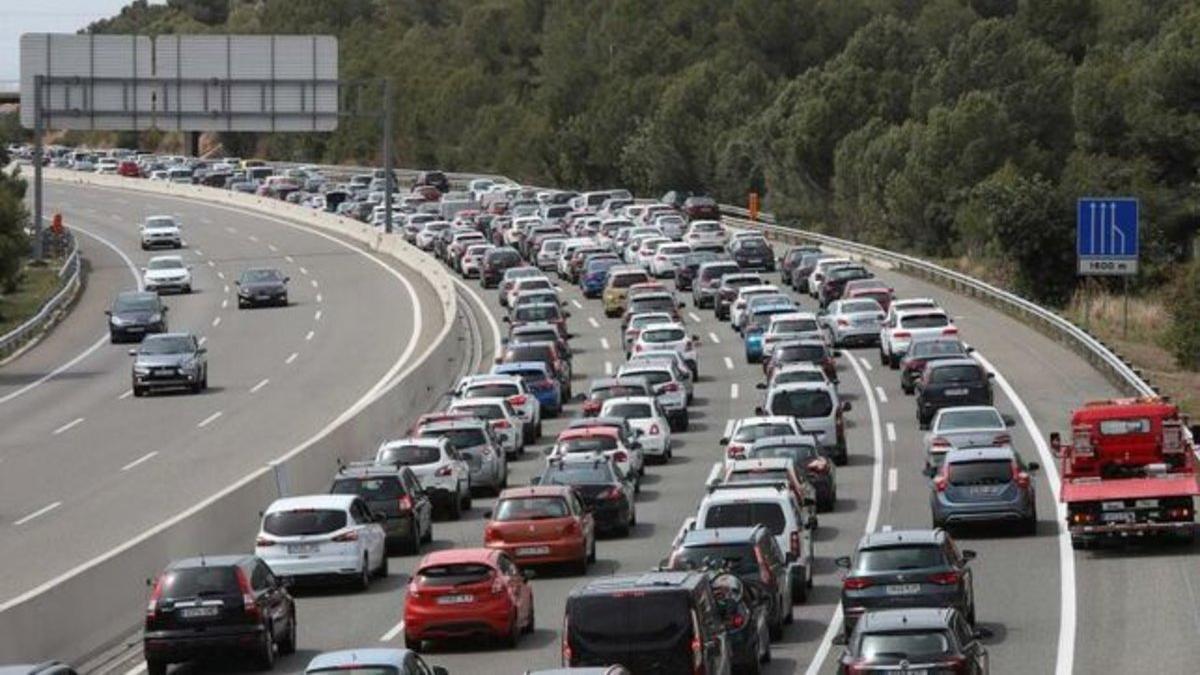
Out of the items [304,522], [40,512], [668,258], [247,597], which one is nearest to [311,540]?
[304,522]

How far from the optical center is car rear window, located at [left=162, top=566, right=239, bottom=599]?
A: 28.7m

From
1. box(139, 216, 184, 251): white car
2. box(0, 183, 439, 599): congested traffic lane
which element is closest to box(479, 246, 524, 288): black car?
box(0, 183, 439, 599): congested traffic lane

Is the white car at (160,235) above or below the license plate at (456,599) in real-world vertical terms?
above

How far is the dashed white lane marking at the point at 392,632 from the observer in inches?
1237

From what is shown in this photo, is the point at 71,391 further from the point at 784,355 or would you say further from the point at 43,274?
the point at 43,274

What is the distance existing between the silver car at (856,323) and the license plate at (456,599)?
39330mm

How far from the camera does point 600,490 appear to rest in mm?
40250

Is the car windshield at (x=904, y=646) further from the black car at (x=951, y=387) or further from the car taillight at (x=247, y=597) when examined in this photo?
the black car at (x=951, y=387)

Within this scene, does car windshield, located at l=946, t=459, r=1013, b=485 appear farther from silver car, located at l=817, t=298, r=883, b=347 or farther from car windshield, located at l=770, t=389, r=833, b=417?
silver car, located at l=817, t=298, r=883, b=347

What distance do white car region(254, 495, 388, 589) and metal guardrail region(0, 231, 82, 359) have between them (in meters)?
42.0

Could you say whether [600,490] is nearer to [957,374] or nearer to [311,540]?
[311,540]

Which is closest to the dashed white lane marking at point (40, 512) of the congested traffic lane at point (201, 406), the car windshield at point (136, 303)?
the congested traffic lane at point (201, 406)

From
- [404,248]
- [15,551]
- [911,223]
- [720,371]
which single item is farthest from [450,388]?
[911,223]

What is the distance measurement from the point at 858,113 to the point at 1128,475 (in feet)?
289
